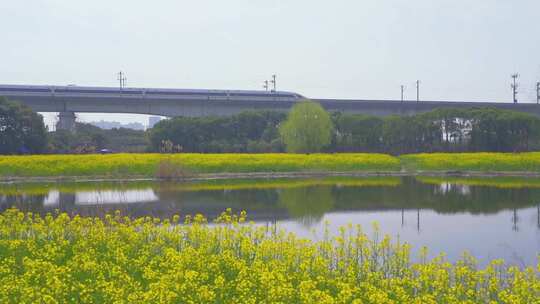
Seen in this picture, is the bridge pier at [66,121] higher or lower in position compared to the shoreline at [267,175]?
higher

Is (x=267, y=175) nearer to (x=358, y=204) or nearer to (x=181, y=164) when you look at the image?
(x=181, y=164)

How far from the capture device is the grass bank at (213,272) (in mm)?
7648

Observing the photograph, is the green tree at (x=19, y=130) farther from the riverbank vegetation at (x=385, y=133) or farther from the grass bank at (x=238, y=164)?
the riverbank vegetation at (x=385, y=133)

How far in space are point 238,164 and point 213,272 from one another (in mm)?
26341

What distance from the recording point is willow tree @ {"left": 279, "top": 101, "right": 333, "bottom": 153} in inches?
1816

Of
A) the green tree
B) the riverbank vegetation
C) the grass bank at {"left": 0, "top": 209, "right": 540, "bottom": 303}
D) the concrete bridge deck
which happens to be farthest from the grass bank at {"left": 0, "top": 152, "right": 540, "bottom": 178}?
the concrete bridge deck

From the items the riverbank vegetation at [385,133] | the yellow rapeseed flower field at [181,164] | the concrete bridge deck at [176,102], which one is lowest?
the yellow rapeseed flower field at [181,164]

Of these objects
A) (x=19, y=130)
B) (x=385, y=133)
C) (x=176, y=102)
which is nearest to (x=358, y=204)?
(x=385, y=133)

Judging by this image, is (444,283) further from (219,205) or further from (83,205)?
(83,205)

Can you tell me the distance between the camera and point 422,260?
11.2 m

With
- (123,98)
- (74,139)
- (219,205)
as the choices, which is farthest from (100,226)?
(123,98)

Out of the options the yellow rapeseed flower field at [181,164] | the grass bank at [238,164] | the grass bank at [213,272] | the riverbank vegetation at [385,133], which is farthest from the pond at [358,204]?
the riverbank vegetation at [385,133]

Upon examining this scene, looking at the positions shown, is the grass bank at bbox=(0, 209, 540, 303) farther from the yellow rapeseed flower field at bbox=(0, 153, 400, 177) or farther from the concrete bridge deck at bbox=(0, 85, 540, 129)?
the concrete bridge deck at bbox=(0, 85, 540, 129)

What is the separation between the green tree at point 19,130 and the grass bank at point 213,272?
32.0 m
